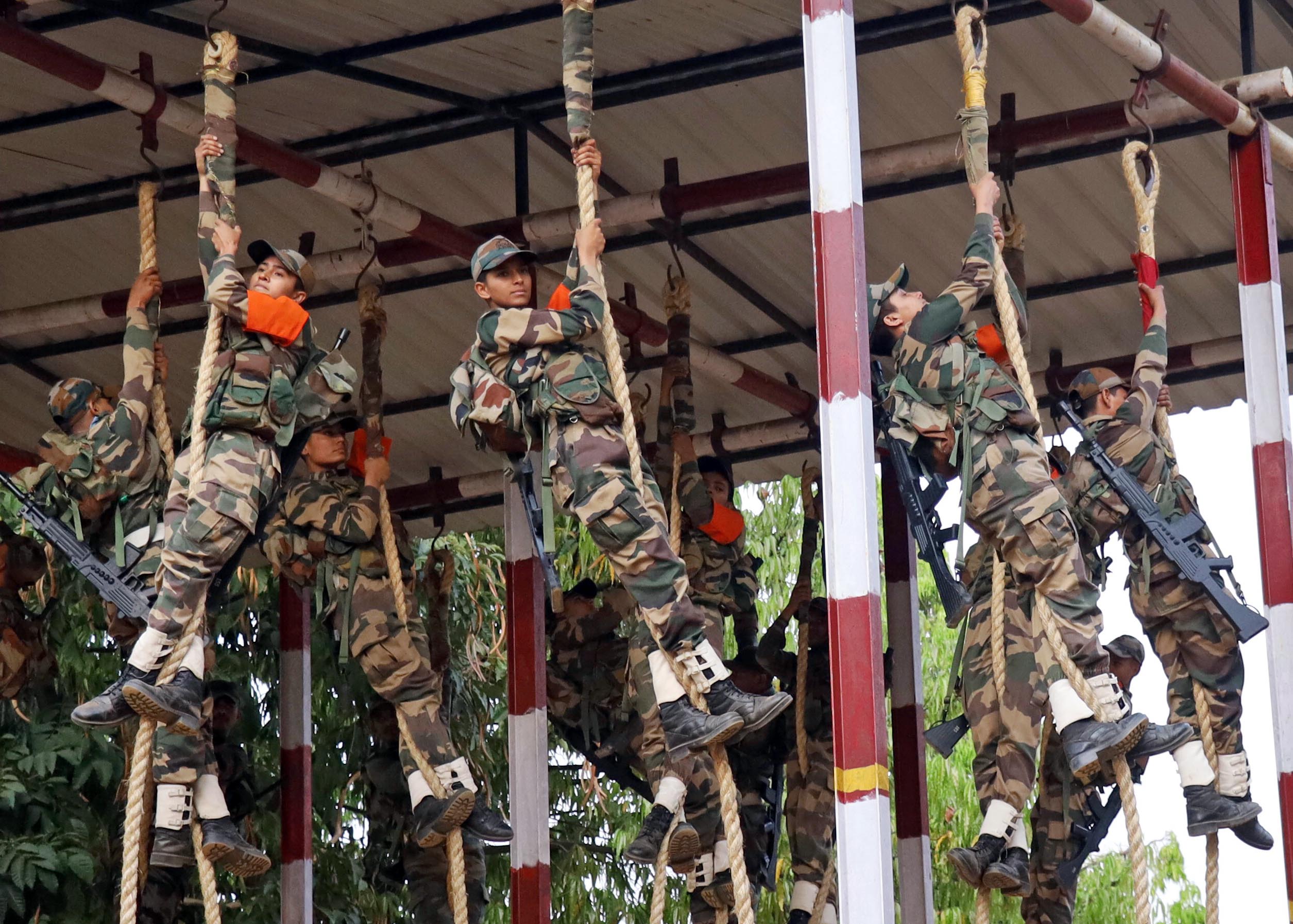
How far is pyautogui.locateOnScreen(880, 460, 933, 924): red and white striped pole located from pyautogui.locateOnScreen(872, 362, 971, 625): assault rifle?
226cm

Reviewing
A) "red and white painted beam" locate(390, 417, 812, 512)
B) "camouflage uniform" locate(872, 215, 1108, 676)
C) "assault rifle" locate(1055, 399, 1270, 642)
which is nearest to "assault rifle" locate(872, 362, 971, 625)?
"camouflage uniform" locate(872, 215, 1108, 676)

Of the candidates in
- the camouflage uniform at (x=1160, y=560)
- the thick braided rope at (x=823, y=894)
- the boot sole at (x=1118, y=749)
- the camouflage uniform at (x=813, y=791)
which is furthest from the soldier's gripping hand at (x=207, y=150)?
the thick braided rope at (x=823, y=894)

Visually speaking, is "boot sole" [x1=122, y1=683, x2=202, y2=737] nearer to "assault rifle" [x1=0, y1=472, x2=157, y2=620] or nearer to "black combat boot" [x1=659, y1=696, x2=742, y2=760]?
"assault rifle" [x1=0, y1=472, x2=157, y2=620]

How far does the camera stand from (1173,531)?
372 inches

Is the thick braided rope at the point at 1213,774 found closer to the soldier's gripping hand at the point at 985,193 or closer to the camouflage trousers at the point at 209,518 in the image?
the soldier's gripping hand at the point at 985,193

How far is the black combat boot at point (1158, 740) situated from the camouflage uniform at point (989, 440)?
1.05 ft

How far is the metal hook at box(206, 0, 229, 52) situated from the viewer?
8578 millimetres

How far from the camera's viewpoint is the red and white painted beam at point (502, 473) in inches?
542

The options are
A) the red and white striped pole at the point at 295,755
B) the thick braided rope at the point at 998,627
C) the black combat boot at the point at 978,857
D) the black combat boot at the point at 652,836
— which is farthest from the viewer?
the red and white striped pole at the point at 295,755

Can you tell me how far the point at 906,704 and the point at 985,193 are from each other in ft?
14.8

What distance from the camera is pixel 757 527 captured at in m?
21.4

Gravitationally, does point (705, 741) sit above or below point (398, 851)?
above

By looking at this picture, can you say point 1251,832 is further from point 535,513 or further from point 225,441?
point 225,441

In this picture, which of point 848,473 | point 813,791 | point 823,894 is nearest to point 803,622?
point 813,791
